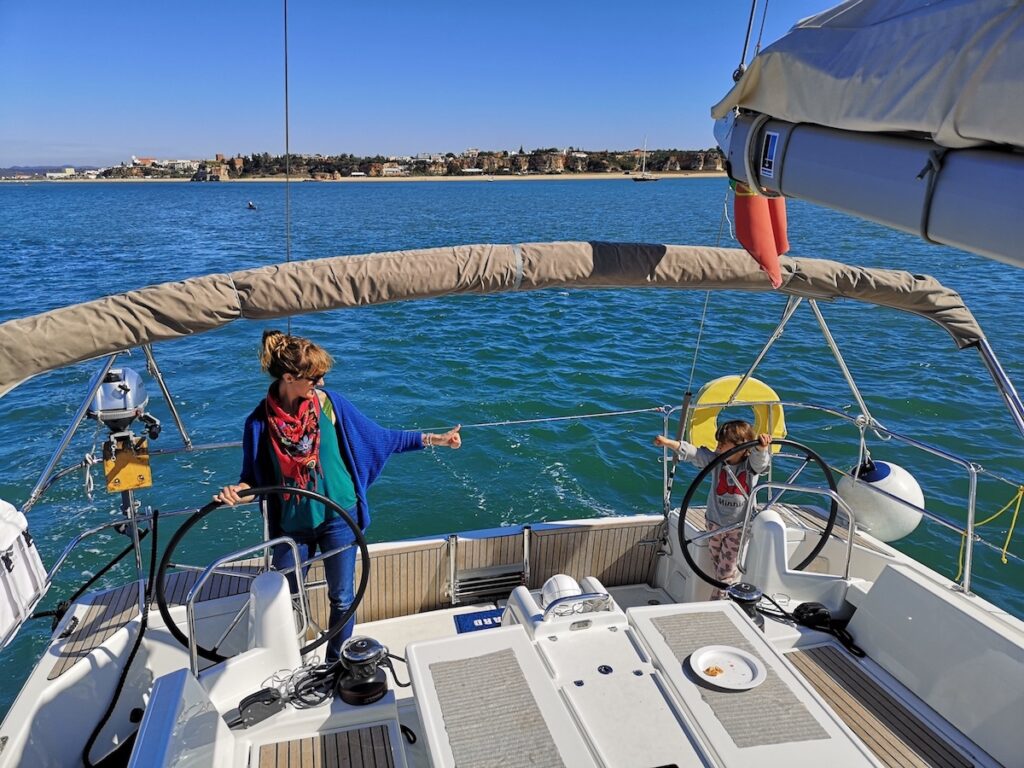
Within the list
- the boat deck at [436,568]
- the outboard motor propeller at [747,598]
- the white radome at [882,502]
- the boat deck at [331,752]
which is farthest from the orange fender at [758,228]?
the boat deck at [331,752]

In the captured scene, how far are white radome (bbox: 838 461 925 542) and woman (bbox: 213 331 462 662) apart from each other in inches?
97.0

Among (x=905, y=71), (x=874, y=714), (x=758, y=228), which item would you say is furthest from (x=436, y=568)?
(x=905, y=71)

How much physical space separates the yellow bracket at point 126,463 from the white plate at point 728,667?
6.88 ft

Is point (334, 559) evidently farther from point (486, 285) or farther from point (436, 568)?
point (486, 285)

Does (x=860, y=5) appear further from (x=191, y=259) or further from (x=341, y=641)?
(x=191, y=259)

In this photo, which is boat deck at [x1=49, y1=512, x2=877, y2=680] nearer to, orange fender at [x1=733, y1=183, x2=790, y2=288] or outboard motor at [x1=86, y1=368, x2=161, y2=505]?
outboard motor at [x1=86, y1=368, x2=161, y2=505]

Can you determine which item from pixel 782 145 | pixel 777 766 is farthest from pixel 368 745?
pixel 782 145

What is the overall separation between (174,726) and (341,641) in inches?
44.4

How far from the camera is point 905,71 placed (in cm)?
174

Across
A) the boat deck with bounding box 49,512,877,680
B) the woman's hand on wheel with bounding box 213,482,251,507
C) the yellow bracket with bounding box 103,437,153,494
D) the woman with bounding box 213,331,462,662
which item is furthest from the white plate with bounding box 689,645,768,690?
the yellow bracket with bounding box 103,437,153,494

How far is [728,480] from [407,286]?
1738mm

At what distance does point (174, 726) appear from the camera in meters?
1.80

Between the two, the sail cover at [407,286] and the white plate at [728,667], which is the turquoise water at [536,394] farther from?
the white plate at [728,667]

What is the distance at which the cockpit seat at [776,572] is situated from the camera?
3123 millimetres
